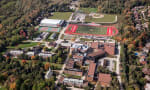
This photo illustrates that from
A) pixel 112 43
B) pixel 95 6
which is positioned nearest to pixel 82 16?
pixel 95 6

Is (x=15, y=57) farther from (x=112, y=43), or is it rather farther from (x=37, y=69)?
(x=112, y=43)

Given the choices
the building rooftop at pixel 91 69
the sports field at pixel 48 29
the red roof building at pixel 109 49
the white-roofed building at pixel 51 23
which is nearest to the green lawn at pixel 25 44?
the sports field at pixel 48 29

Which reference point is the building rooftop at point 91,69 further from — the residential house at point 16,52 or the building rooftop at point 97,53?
the residential house at point 16,52

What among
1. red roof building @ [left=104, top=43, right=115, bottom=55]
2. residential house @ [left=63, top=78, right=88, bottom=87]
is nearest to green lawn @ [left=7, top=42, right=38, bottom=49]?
residential house @ [left=63, top=78, right=88, bottom=87]

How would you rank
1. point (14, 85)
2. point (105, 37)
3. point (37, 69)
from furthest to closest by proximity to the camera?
point (105, 37)
point (37, 69)
point (14, 85)

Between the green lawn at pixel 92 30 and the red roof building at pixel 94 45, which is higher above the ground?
the green lawn at pixel 92 30

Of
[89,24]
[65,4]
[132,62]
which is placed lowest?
[132,62]

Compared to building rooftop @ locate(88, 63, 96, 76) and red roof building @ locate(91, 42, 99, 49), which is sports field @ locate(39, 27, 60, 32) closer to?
red roof building @ locate(91, 42, 99, 49)
